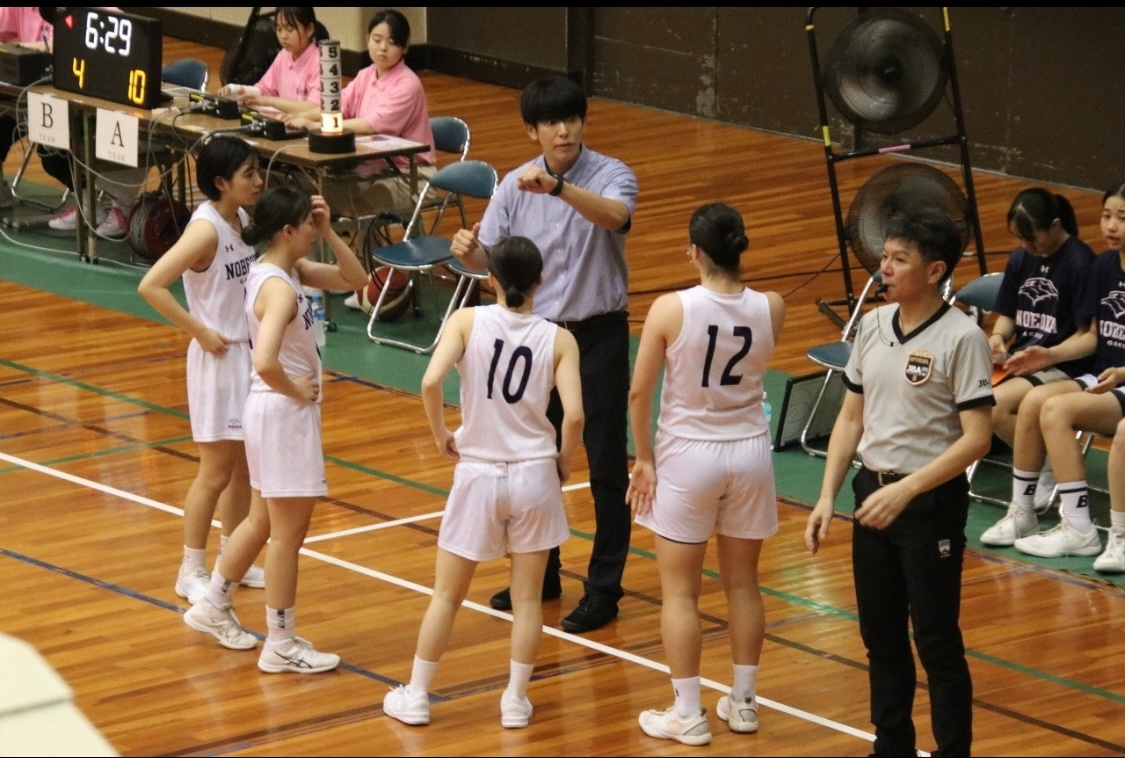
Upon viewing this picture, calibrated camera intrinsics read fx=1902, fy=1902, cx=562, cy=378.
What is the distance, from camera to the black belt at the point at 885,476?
4859 mm

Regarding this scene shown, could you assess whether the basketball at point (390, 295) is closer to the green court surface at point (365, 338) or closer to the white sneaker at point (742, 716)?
the green court surface at point (365, 338)

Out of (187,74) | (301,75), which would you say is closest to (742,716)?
(301,75)

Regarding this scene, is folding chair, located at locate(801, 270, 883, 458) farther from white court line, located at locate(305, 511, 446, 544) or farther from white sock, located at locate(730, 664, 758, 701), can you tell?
white sock, located at locate(730, 664, 758, 701)

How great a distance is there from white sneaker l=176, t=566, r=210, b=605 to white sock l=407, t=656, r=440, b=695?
3.99 feet

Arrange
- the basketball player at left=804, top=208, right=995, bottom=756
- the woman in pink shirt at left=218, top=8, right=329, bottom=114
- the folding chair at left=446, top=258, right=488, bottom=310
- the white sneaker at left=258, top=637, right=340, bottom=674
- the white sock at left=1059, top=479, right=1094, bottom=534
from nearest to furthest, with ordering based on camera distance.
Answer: the basketball player at left=804, top=208, right=995, bottom=756
the white sneaker at left=258, top=637, right=340, bottom=674
the white sock at left=1059, top=479, right=1094, bottom=534
the folding chair at left=446, top=258, right=488, bottom=310
the woman in pink shirt at left=218, top=8, right=329, bottom=114

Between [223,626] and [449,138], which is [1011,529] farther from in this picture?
[449,138]

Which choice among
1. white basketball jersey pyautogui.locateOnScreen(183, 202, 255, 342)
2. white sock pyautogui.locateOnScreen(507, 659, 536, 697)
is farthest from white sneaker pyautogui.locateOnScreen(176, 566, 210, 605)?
white sock pyautogui.locateOnScreen(507, 659, 536, 697)

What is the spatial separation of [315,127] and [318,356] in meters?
4.44

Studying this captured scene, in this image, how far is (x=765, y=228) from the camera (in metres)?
11.8

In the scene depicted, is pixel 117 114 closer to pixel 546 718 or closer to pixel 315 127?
pixel 315 127

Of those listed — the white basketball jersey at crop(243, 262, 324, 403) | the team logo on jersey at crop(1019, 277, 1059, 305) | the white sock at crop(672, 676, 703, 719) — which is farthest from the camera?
the team logo on jersey at crop(1019, 277, 1059, 305)

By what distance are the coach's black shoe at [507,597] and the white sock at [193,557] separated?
3.25ft

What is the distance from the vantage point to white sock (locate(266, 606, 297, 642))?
5790mm

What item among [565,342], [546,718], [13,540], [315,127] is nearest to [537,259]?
[565,342]
